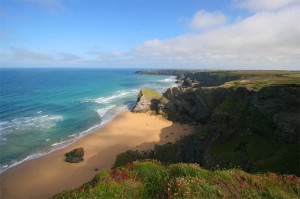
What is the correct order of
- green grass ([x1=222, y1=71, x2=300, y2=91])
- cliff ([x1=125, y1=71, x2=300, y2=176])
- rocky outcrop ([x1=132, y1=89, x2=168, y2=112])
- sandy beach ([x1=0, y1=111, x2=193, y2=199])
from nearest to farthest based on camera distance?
cliff ([x1=125, y1=71, x2=300, y2=176])
sandy beach ([x1=0, y1=111, x2=193, y2=199])
green grass ([x1=222, y1=71, x2=300, y2=91])
rocky outcrop ([x1=132, y1=89, x2=168, y2=112])

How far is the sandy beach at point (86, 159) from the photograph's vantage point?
3104cm

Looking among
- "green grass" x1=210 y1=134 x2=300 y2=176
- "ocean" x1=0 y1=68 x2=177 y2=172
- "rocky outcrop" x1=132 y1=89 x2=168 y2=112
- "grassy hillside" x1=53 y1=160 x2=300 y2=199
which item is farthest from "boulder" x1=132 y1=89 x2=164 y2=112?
"grassy hillside" x1=53 y1=160 x2=300 y2=199

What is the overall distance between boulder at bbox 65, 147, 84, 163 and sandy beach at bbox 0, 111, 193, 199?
0.78 metres

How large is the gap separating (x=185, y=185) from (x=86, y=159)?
3192 cm

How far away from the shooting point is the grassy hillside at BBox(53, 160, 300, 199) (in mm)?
10844

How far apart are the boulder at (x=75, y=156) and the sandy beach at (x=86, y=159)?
0.78 metres

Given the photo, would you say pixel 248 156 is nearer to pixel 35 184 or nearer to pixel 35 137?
pixel 35 184

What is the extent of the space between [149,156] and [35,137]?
2713 centimetres

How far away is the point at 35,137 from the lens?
161 feet

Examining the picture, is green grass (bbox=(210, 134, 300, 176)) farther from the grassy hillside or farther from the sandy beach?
the sandy beach

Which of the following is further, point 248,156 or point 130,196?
point 248,156

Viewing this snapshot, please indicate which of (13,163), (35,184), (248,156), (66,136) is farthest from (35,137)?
(248,156)

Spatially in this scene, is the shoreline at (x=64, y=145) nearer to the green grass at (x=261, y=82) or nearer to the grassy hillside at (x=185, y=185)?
the grassy hillside at (x=185, y=185)

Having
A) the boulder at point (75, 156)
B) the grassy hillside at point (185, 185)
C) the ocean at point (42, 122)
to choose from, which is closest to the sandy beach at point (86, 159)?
the boulder at point (75, 156)
